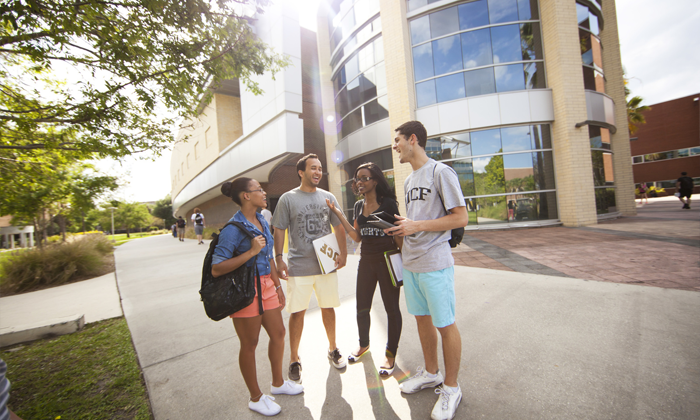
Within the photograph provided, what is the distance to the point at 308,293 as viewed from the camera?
2484 mm

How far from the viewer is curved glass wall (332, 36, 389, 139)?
12.5m

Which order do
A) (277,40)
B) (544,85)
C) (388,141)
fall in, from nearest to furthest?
(544,85) < (277,40) < (388,141)

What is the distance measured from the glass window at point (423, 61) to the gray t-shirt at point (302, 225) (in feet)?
35.7

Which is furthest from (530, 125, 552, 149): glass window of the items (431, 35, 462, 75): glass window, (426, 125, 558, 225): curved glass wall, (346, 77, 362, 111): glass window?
(346, 77, 362, 111): glass window

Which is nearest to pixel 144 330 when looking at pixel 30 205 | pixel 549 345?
pixel 549 345

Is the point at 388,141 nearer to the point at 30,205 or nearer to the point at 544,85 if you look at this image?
the point at 544,85

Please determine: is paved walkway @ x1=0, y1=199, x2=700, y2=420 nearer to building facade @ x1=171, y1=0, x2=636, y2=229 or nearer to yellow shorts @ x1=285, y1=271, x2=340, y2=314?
yellow shorts @ x1=285, y1=271, x2=340, y2=314

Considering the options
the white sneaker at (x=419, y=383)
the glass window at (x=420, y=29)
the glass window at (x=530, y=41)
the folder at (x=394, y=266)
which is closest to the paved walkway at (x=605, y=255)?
the white sneaker at (x=419, y=383)

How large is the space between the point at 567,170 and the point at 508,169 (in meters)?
1.93

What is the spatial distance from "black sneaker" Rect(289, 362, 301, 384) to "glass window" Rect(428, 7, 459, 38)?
12.6 metres

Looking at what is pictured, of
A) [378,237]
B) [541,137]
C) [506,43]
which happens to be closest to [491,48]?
[506,43]

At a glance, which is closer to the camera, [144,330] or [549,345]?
[549,345]

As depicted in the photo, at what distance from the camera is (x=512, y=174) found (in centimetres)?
1016

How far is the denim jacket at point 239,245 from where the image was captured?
6.00 ft
